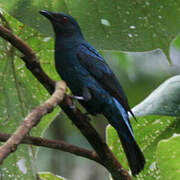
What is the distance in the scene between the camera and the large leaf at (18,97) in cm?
273

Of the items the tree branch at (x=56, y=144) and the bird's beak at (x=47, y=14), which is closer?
the tree branch at (x=56, y=144)

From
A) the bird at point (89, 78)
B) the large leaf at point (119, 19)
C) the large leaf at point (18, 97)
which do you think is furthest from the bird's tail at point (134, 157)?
the large leaf at point (119, 19)

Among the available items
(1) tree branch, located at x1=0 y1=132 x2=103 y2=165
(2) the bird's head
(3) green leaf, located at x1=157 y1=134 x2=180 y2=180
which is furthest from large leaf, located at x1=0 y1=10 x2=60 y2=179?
(3) green leaf, located at x1=157 y1=134 x2=180 y2=180

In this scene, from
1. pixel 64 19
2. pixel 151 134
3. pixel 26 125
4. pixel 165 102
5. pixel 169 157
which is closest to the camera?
pixel 26 125

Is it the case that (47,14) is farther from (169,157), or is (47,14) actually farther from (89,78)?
(169,157)

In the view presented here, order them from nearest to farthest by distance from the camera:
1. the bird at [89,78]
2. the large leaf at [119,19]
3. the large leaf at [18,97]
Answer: the large leaf at [119,19] < the large leaf at [18,97] < the bird at [89,78]

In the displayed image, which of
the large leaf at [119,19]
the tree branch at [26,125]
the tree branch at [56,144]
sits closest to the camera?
the tree branch at [26,125]

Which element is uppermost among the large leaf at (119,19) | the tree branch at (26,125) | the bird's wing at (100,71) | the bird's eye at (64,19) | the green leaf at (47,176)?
the tree branch at (26,125)

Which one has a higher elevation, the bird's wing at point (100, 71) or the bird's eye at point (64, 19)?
the bird's eye at point (64, 19)

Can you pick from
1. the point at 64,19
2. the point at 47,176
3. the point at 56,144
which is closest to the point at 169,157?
the point at 56,144

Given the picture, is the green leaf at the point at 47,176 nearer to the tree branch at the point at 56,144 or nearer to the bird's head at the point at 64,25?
the tree branch at the point at 56,144

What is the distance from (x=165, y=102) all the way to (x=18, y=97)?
3.57 feet

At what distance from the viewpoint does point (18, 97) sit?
290 centimetres

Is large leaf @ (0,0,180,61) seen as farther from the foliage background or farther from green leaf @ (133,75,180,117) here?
green leaf @ (133,75,180,117)
